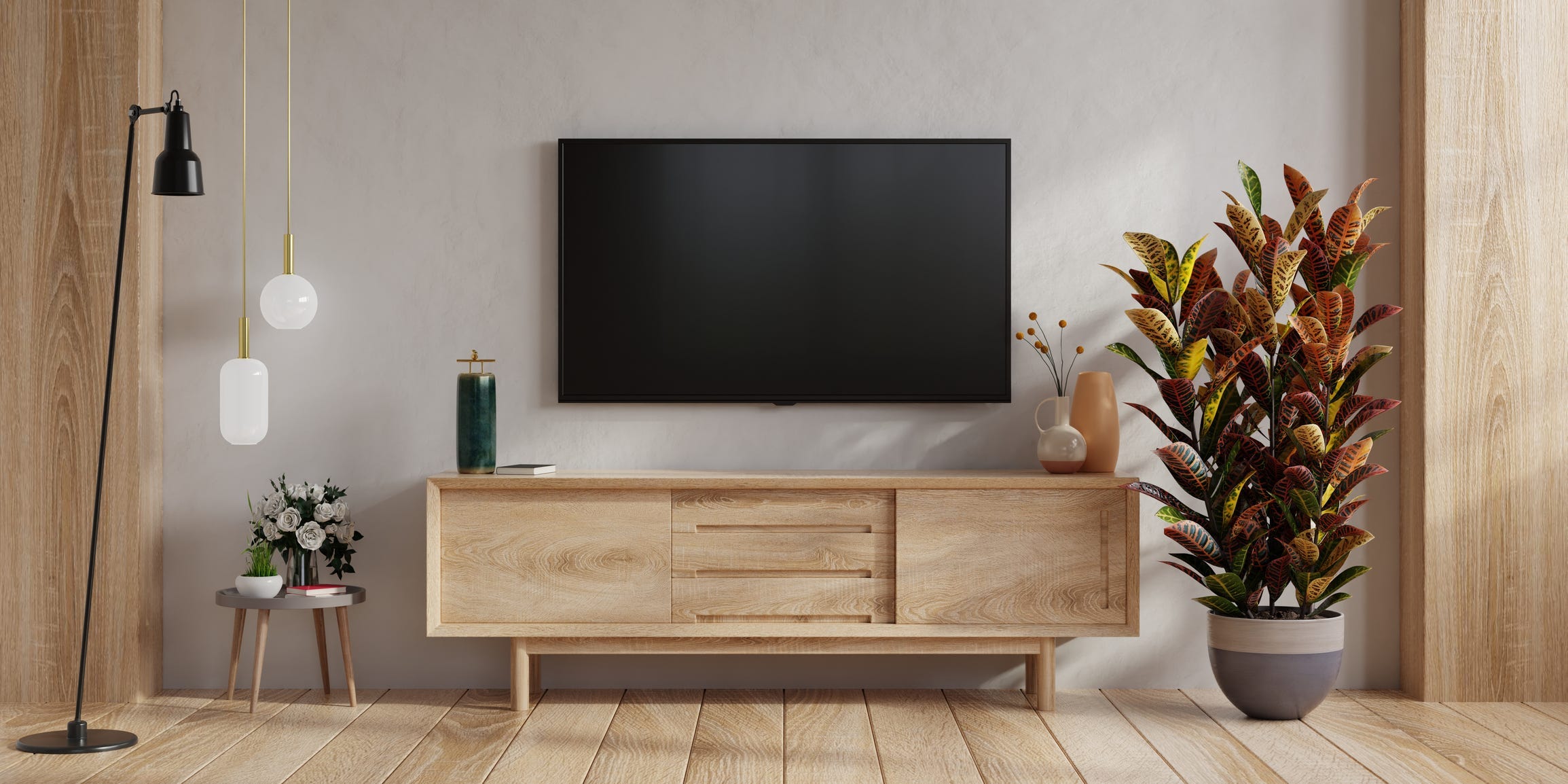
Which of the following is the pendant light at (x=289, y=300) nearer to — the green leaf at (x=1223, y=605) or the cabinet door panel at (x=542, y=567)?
the cabinet door panel at (x=542, y=567)

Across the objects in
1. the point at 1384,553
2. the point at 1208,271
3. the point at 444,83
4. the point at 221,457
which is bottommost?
the point at 1384,553

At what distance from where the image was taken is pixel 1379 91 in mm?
3279

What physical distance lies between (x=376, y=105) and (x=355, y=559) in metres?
1.31

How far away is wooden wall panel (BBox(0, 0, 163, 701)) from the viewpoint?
3096 millimetres

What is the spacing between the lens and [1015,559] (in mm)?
2939

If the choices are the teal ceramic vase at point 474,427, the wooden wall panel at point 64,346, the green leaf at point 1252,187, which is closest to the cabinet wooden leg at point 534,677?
the teal ceramic vase at point 474,427

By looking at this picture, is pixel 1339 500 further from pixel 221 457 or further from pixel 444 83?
pixel 221 457

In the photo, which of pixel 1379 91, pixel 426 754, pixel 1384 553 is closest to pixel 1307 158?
pixel 1379 91

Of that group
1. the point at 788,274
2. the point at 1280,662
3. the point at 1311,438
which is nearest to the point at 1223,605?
the point at 1280,662

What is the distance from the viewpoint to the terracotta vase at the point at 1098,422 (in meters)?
3.10

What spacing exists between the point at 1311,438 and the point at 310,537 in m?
2.58

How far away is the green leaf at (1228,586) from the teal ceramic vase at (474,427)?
190 centimetres

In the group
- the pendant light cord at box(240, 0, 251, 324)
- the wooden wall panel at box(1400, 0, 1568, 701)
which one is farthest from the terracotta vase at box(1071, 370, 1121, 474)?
the pendant light cord at box(240, 0, 251, 324)

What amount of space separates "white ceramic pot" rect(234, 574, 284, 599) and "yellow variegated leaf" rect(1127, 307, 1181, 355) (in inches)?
90.7
